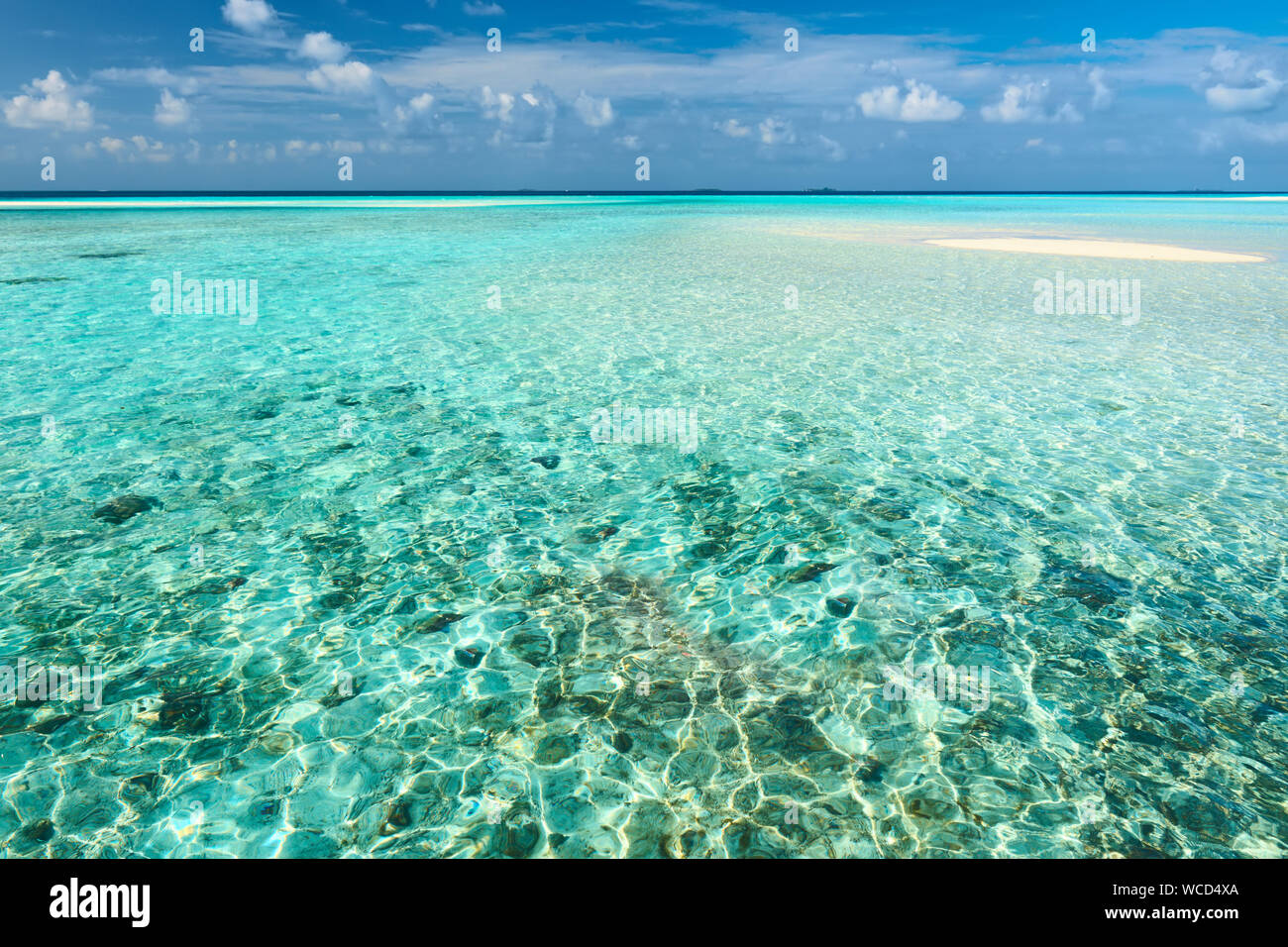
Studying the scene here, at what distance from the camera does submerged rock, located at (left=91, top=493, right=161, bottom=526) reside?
23.4ft

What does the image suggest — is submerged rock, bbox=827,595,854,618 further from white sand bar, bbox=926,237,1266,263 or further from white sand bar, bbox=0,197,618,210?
white sand bar, bbox=0,197,618,210

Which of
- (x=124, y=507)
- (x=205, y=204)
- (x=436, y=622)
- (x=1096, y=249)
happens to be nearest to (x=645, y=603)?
(x=436, y=622)

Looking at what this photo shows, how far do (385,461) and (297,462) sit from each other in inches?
39.9

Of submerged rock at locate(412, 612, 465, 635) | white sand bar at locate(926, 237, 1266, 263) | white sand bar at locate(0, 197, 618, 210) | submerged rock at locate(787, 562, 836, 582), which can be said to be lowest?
submerged rock at locate(412, 612, 465, 635)

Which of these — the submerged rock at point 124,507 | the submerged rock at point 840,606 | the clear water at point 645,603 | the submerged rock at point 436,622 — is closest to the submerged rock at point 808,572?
the clear water at point 645,603

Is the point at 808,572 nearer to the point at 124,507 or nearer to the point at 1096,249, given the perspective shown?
the point at 124,507

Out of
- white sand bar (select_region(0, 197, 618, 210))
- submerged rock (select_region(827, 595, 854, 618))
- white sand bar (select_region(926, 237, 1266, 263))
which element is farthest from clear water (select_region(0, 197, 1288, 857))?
white sand bar (select_region(0, 197, 618, 210))

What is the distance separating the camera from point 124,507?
24.1ft

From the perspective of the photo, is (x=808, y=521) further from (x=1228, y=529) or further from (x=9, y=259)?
(x=9, y=259)

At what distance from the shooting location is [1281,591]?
5.95 metres

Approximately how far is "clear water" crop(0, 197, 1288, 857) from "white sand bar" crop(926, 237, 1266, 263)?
2020 cm

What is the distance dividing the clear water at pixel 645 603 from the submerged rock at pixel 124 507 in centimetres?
13

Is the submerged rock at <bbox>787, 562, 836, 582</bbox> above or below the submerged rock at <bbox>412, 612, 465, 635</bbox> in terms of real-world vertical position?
above

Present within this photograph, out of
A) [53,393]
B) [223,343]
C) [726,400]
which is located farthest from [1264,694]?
[223,343]
